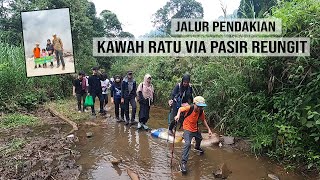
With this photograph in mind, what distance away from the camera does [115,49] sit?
23.5 m

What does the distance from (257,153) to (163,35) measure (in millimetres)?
9727

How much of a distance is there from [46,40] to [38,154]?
615cm

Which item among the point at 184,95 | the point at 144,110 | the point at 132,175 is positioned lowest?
the point at 132,175

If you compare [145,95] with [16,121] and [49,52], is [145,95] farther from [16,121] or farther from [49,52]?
[49,52]

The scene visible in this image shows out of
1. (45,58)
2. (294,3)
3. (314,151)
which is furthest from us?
(45,58)

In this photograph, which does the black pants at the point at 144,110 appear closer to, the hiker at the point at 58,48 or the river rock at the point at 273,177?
the river rock at the point at 273,177

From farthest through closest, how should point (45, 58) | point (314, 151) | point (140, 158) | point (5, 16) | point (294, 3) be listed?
point (5, 16) → point (45, 58) → point (294, 3) → point (140, 158) → point (314, 151)

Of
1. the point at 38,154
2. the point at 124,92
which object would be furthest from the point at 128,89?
the point at 38,154

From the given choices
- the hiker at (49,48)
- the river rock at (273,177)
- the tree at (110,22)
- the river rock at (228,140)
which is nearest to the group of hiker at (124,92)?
the hiker at (49,48)

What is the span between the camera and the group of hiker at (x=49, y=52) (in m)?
11.2

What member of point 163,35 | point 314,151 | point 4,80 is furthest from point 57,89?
point 314,151

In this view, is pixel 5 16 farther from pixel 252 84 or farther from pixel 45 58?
pixel 252 84

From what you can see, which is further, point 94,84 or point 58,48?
point 58,48

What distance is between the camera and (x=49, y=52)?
11.4 meters
